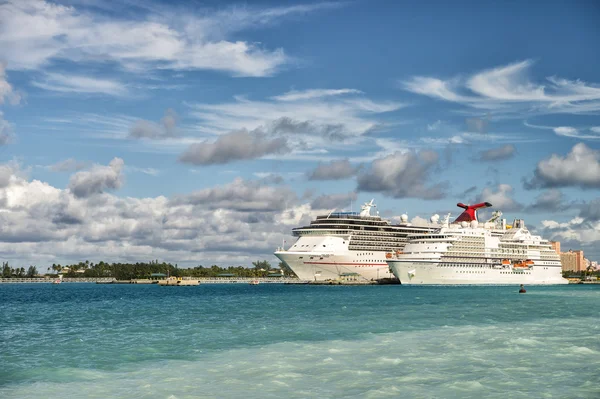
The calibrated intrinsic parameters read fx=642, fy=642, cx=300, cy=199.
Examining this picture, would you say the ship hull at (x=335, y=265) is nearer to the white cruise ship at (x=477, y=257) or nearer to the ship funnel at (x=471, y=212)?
the white cruise ship at (x=477, y=257)

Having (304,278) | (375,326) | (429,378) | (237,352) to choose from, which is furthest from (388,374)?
(304,278)

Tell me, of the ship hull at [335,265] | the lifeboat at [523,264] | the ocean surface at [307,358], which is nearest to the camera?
the ocean surface at [307,358]

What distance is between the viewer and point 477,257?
124m

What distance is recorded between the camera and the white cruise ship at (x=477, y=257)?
11838cm

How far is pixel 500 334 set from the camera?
1486 inches

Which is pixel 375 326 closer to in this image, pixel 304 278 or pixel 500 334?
pixel 500 334

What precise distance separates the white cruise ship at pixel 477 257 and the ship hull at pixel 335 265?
17.1ft

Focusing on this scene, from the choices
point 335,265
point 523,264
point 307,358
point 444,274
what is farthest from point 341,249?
point 307,358

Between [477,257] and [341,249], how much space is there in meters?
26.5

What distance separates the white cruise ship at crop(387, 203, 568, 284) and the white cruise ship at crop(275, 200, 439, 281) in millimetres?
5542

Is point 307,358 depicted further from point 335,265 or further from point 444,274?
point 335,265

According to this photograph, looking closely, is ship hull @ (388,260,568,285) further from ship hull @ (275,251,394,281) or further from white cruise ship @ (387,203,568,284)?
ship hull @ (275,251,394,281)

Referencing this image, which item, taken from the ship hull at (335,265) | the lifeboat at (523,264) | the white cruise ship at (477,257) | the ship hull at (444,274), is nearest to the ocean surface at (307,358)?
the ship hull at (444,274)

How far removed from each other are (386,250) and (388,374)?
113708 mm
